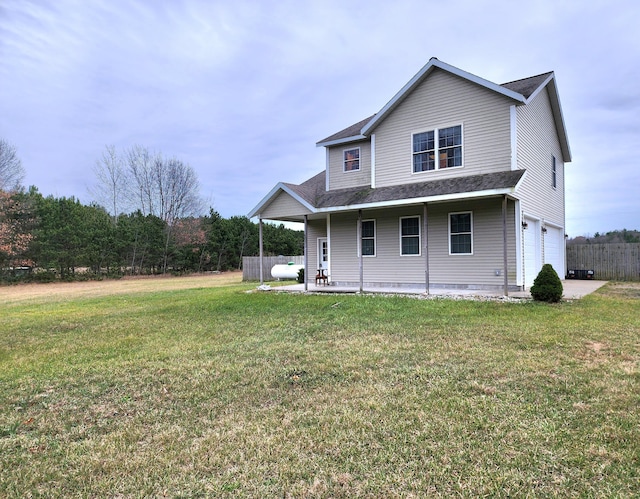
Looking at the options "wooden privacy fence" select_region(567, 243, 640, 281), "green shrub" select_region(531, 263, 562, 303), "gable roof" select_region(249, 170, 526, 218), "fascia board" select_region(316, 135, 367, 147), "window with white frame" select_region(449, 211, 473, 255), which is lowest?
"green shrub" select_region(531, 263, 562, 303)

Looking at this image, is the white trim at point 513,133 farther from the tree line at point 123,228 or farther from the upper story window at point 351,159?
the tree line at point 123,228

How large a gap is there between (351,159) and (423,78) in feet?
12.8

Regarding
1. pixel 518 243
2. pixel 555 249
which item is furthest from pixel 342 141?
pixel 555 249

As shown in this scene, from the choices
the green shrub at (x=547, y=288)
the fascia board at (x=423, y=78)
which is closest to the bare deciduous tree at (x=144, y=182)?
the fascia board at (x=423, y=78)

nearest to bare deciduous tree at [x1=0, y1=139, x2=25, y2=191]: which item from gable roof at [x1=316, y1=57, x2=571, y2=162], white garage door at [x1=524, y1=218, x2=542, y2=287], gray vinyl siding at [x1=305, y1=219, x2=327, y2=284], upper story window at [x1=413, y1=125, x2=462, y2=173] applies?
gray vinyl siding at [x1=305, y1=219, x2=327, y2=284]

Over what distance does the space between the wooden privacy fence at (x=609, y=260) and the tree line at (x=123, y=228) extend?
2868cm

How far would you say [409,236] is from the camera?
550 inches

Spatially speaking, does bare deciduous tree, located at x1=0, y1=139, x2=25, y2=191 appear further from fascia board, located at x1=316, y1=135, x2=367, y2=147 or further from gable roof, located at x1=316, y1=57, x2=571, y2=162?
gable roof, located at x1=316, y1=57, x2=571, y2=162

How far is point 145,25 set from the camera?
14.2m

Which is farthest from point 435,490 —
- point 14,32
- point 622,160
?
point 622,160

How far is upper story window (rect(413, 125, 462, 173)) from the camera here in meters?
12.9

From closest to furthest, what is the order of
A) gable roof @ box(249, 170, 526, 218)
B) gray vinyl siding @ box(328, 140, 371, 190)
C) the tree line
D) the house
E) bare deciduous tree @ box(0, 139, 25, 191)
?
gable roof @ box(249, 170, 526, 218) < the house < gray vinyl siding @ box(328, 140, 371, 190) < bare deciduous tree @ box(0, 139, 25, 191) < the tree line

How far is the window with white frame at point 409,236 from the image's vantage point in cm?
1381

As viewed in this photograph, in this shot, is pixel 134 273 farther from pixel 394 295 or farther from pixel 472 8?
pixel 472 8
